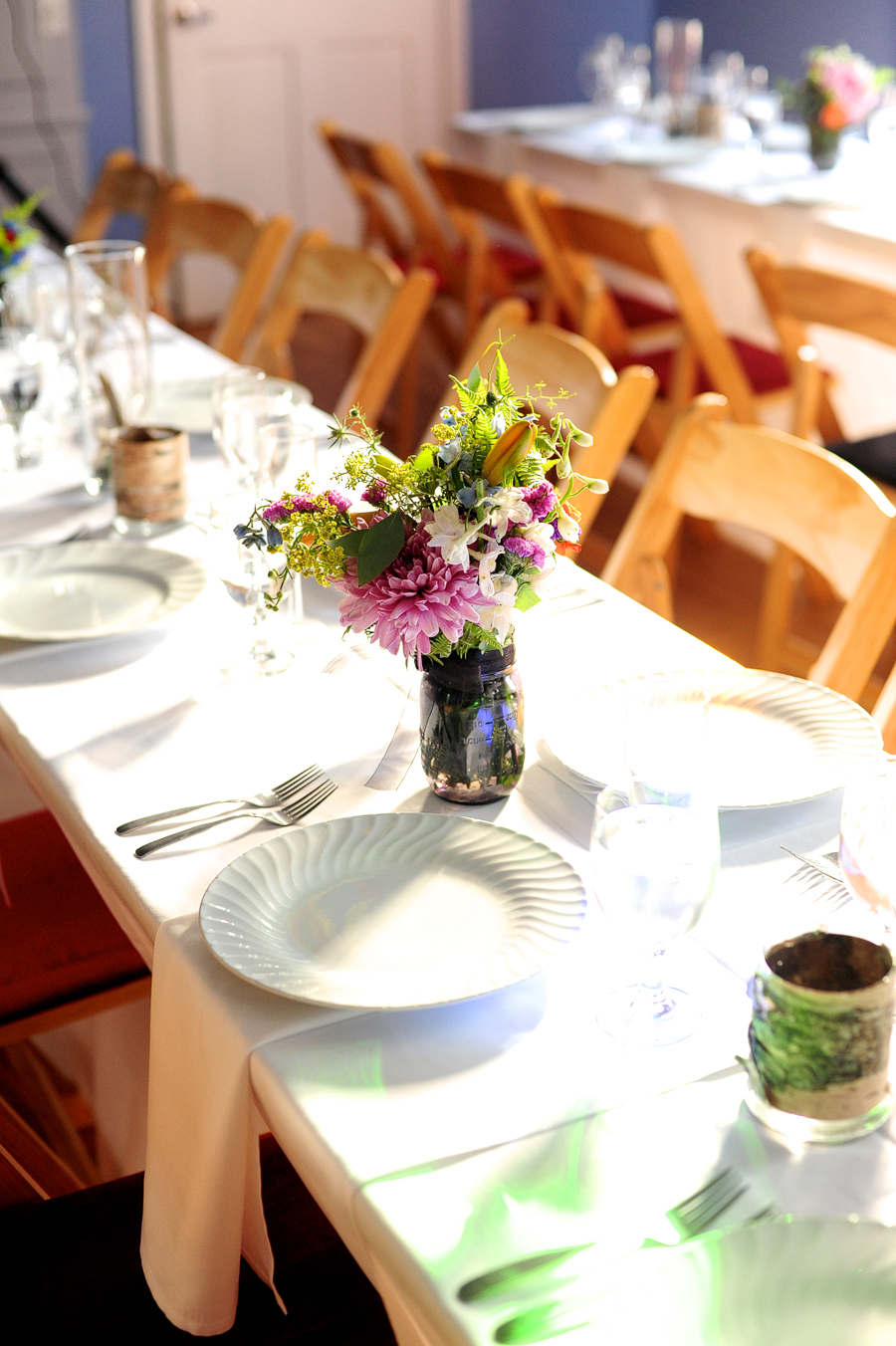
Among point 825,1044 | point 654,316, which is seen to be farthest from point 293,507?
point 654,316

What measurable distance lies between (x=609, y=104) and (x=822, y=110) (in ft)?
4.75

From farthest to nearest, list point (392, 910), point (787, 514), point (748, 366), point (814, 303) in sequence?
1. point (748, 366)
2. point (814, 303)
3. point (787, 514)
4. point (392, 910)

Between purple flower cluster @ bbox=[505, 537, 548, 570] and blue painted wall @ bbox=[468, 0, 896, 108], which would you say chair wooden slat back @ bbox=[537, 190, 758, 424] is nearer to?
purple flower cluster @ bbox=[505, 537, 548, 570]

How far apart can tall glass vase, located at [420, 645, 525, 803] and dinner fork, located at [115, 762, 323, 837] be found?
0.10 metres

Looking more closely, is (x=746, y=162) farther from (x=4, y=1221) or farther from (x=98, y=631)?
(x=4, y=1221)

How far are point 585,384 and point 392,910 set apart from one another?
4.10 feet

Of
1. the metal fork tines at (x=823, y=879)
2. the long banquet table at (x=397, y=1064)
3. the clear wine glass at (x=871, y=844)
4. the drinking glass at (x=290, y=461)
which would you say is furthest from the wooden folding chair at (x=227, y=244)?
the clear wine glass at (x=871, y=844)

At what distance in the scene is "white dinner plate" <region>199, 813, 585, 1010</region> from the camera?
880mm

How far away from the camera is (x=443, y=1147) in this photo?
2.54 feet

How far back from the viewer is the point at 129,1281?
1.10 meters

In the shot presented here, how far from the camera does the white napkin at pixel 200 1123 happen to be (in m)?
0.87

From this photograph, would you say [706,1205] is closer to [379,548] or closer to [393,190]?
[379,548]


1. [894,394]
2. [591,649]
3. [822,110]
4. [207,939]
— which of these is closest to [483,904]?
[207,939]

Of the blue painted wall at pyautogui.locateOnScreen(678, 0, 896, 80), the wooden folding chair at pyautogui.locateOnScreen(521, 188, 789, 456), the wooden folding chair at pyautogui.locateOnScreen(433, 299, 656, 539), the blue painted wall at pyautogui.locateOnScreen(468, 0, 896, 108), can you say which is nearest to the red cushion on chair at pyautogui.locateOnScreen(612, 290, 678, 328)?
the wooden folding chair at pyautogui.locateOnScreen(521, 188, 789, 456)
